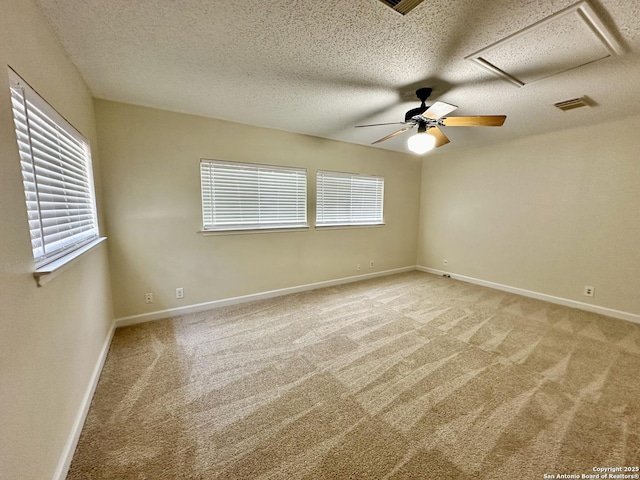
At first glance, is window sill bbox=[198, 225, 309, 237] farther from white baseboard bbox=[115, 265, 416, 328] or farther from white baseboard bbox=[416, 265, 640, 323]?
white baseboard bbox=[416, 265, 640, 323]

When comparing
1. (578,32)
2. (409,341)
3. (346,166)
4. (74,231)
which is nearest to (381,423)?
(409,341)

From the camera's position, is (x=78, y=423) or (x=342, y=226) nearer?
(x=78, y=423)

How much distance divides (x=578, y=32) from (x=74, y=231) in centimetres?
352

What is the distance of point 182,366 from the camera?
7.17 ft

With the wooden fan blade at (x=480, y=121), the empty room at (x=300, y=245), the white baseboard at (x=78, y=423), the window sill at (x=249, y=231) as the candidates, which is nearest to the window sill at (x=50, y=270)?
the empty room at (x=300, y=245)

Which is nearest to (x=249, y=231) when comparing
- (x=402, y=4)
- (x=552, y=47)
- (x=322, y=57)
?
(x=322, y=57)

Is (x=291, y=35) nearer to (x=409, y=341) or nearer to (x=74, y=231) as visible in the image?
(x=74, y=231)

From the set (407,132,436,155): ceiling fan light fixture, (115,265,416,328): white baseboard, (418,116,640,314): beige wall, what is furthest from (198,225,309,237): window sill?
(418,116,640,314): beige wall

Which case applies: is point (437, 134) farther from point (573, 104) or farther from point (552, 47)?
point (573, 104)

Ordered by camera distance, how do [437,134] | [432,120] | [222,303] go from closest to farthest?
[432,120] → [437,134] → [222,303]

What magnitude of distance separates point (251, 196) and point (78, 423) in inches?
104

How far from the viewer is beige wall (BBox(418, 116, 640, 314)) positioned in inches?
122

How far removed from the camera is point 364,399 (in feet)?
5.98

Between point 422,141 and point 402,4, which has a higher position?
point 402,4
